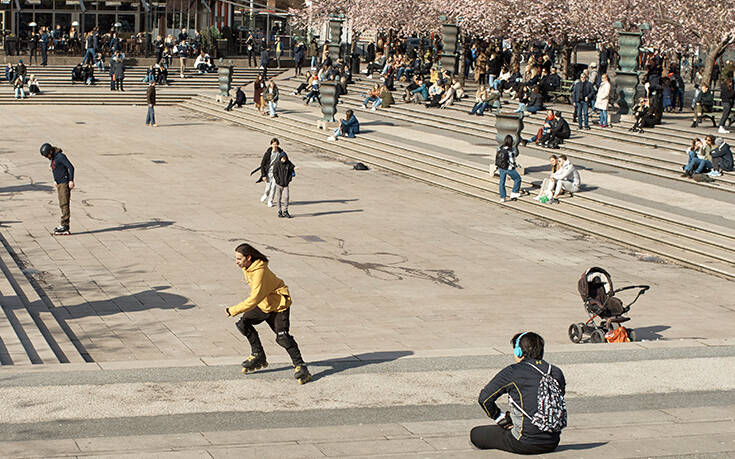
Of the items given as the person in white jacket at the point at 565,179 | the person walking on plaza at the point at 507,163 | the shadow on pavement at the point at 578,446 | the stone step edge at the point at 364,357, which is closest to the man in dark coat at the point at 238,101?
the person walking on plaza at the point at 507,163

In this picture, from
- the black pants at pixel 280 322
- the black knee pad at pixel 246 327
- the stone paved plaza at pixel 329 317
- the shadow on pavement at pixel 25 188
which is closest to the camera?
the stone paved plaza at pixel 329 317

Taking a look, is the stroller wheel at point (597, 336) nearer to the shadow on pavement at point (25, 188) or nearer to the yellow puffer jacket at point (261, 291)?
the yellow puffer jacket at point (261, 291)

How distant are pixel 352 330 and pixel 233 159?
1751cm

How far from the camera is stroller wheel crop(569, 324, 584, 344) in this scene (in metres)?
14.5

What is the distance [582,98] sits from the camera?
34156 millimetres

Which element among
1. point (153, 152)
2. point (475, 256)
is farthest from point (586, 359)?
point (153, 152)

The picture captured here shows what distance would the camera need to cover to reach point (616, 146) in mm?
31812

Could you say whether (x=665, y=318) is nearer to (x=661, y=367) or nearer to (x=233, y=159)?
(x=661, y=367)

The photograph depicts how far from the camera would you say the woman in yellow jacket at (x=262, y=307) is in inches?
415

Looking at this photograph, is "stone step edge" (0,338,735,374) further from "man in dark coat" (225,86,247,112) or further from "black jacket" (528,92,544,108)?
"man in dark coat" (225,86,247,112)

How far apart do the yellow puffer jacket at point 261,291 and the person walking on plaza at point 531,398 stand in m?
2.98

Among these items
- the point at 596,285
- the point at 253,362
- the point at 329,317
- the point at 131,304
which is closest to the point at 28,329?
the point at 131,304

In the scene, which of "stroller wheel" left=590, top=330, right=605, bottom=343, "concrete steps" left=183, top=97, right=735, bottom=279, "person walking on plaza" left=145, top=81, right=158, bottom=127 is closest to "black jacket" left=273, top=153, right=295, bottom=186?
"concrete steps" left=183, top=97, right=735, bottom=279

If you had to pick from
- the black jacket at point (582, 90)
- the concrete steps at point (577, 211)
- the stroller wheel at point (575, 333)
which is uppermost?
the black jacket at point (582, 90)
